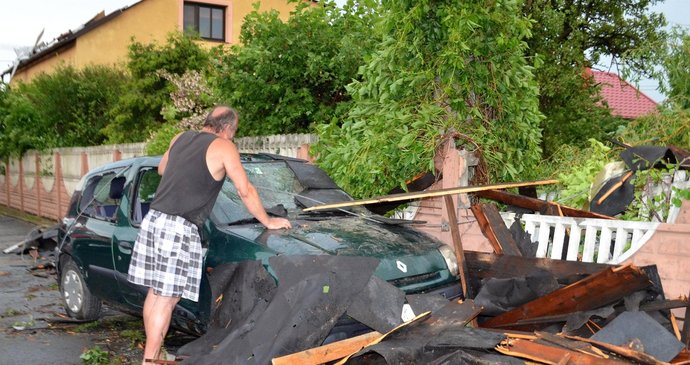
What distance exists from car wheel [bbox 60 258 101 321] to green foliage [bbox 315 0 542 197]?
2.91m

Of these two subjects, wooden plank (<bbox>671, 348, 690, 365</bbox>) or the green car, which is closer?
wooden plank (<bbox>671, 348, 690, 365</bbox>)

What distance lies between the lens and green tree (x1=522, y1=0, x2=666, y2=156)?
15711 mm

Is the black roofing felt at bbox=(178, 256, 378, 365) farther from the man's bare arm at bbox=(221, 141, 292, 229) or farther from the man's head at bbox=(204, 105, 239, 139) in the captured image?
the man's head at bbox=(204, 105, 239, 139)

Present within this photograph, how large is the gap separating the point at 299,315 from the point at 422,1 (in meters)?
3.89

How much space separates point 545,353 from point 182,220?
2633 mm

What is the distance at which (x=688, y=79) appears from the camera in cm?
821

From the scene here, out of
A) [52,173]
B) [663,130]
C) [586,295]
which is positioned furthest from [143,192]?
[52,173]

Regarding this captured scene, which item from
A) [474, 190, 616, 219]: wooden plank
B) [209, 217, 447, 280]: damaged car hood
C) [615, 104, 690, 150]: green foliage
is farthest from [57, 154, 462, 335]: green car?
[615, 104, 690, 150]: green foliage

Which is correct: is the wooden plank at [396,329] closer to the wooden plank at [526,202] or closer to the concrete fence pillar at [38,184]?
the wooden plank at [526,202]

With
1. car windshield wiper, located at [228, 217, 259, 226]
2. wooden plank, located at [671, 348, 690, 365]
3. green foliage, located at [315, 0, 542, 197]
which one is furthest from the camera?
green foliage, located at [315, 0, 542, 197]

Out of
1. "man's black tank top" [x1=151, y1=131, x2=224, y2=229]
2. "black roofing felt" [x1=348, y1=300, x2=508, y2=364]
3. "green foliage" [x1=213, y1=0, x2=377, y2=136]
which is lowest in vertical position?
"black roofing felt" [x1=348, y1=300, x2=508, y2=364]

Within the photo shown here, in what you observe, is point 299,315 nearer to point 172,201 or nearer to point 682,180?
point 172,201

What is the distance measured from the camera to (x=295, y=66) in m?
10.1

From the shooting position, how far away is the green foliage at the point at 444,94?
7.02 m
